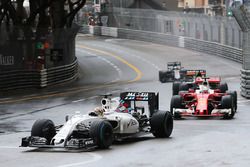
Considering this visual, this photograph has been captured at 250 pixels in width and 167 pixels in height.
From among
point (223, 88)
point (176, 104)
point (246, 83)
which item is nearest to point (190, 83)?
point (223, 88)

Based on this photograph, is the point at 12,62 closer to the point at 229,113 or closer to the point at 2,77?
the point at 2,77

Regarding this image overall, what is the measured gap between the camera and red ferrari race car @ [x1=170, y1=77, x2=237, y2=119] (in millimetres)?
23031

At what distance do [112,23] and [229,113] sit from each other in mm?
60145

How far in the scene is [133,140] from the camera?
18.0 m

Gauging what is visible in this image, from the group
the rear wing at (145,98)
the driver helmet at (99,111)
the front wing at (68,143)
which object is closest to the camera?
the front wing at (68,143)

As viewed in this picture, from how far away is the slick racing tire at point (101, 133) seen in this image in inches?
618

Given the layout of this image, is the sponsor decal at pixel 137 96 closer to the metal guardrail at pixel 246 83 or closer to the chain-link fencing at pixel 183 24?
the metal guardrail at pixel 246 83

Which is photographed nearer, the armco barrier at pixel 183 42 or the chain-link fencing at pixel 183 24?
the armco barrier at pixel 183 42

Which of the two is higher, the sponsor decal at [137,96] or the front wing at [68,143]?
the sponsor decal at [137,96]

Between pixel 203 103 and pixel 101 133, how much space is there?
27.3 ft

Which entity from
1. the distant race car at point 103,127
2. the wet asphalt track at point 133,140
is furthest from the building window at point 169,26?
the distant race car at point 103,127

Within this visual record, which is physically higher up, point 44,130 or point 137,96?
point 137,96

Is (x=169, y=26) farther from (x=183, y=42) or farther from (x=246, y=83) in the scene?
(x=246, y=83)

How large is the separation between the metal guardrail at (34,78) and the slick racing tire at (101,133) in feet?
71.9
